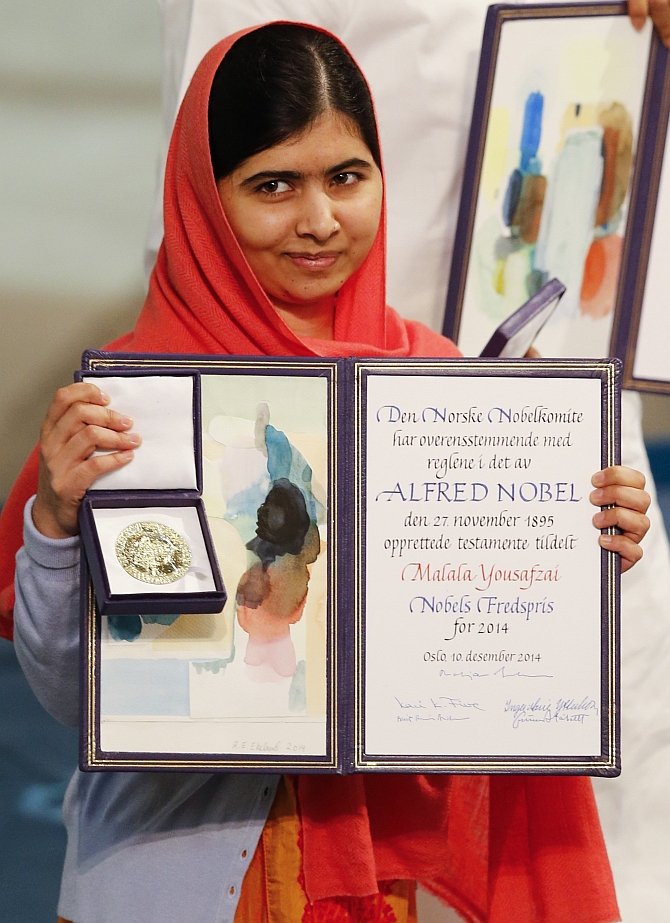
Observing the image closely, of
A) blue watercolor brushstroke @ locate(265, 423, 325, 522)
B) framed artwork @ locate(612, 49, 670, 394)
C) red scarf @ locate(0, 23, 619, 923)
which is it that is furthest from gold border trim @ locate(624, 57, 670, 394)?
blue watercolor brushstroke @ locate(265, 423, 325, 522)

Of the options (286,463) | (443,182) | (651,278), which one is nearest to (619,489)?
(286,463)

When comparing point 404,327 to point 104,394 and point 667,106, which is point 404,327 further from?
point 667,106

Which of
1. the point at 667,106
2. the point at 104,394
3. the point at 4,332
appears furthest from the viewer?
the point at 4,332

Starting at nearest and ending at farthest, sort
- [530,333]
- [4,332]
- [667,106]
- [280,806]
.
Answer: [280,806]
[530,333]
[667,106]
[4,332]

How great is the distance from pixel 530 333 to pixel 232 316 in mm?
453

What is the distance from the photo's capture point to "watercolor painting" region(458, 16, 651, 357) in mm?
1786

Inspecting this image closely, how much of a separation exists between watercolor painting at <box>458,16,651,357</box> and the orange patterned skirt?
3.07 feet

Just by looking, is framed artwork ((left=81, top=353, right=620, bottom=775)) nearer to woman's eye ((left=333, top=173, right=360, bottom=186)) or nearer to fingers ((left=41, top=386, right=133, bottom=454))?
fingers ((left=41, top=386, right=133, bottom=454))

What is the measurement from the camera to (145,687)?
1023mm

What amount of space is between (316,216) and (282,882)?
641 millimetres

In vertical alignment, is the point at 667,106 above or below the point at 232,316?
above

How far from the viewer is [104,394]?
3.34 feet

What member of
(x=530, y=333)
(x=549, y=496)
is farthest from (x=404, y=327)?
(x=549, y=496)
